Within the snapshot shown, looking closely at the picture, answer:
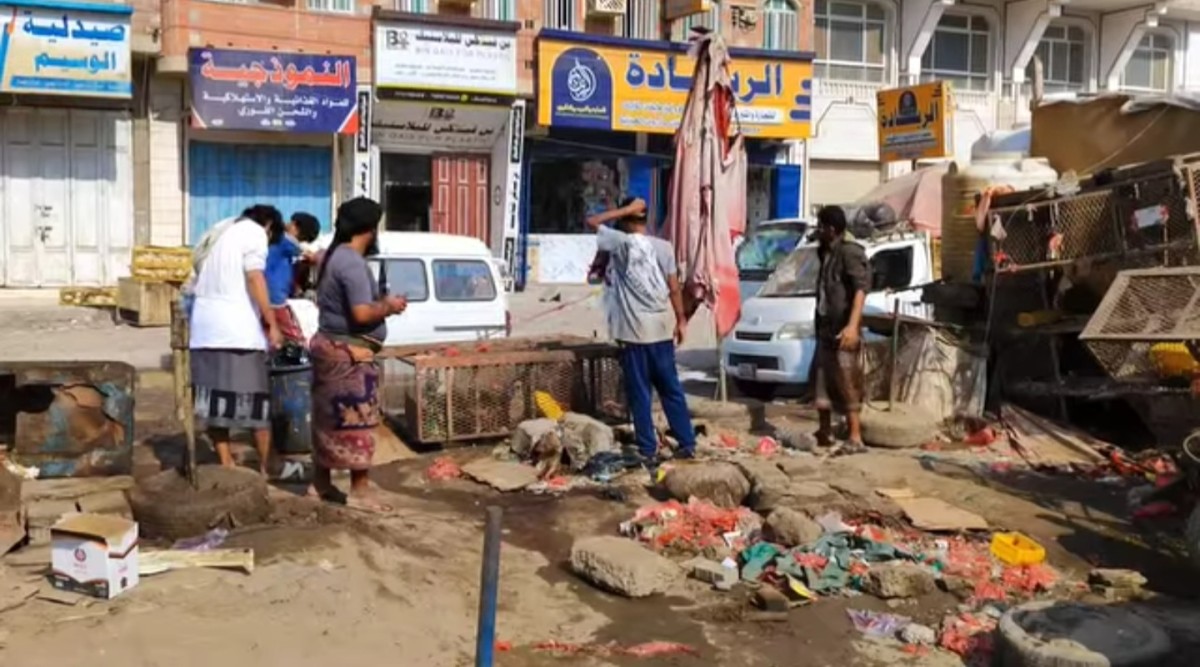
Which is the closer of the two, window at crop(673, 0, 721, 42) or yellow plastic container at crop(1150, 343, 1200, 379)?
yellow plastic container at crop(1150, 343, 1200, 379)

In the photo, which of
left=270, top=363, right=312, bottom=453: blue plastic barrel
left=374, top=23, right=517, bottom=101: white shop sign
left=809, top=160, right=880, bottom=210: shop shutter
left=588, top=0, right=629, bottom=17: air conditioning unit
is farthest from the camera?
left=809, top=160, right=880, bottom=210: shop shutter

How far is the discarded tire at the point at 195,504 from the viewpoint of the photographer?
5504 millimetres

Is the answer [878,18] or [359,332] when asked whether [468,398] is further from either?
[878,18]

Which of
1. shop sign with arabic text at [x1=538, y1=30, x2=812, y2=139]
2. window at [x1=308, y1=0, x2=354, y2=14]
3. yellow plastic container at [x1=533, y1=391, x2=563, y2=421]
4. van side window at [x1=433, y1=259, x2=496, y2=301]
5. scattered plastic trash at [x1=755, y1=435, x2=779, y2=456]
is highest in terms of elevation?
window at [x1=308, y1=0, x2=354, y2=14]

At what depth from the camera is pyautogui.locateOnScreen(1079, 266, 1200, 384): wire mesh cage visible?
6656mm

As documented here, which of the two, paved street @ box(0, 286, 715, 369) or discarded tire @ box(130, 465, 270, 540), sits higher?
paved street @ box(0, 286, 715, 369)

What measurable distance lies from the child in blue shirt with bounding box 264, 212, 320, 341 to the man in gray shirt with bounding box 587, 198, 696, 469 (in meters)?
2.26

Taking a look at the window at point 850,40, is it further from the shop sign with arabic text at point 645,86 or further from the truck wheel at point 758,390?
the truck wheel at point 758,390

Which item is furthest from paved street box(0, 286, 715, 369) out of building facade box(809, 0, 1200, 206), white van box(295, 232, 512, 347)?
building facade box(809, 0, 1200, 206)

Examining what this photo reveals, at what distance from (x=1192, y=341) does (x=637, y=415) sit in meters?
3.39

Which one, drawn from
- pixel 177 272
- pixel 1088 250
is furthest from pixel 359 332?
pixel 177 272

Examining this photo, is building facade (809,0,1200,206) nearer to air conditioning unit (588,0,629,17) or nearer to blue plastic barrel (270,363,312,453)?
air conditioning unit (588,0,629,17)

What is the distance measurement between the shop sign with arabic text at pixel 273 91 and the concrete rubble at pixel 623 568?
1516 cm

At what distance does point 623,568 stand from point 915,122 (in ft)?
56.5
